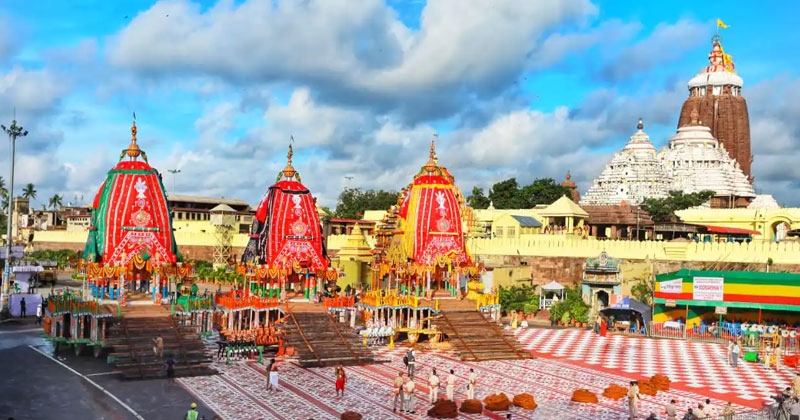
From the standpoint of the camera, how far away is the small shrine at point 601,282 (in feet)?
128

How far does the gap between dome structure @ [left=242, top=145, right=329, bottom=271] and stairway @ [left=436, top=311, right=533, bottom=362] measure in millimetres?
5315

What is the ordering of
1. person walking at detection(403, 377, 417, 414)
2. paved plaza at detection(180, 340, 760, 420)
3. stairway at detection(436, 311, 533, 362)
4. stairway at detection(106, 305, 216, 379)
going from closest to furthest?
person walking at detection(403, 377, 417, 414), paved plaza at detection(180, 340, 760, 420), stairway at detection(106, 305, 216, 379), stairway at detection(436, 311, 533, 362)

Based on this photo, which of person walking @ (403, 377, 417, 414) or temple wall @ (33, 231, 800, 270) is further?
temple wall @ (33, 231, 800, 270)

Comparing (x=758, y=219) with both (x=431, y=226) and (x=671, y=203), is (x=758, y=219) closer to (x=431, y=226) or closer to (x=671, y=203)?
(x=671, y=203)

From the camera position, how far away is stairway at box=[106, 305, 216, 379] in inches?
932

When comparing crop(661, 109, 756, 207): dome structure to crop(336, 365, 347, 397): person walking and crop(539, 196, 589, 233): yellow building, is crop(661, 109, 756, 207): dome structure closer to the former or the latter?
crop(539, 196, 589, 233): yellow building

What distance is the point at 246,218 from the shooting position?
273 ft

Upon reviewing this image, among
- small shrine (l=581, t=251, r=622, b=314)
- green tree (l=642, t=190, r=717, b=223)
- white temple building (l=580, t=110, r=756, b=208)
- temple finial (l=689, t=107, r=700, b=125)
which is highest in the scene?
temple finial (l=689, t=107, r=700, b=125)

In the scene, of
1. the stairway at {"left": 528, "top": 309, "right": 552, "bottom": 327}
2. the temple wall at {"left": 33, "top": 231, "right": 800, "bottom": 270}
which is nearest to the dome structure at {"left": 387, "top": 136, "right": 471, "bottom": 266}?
the stairway at {"left": 528, "top": 309, "right": 552, "bottom": 327}

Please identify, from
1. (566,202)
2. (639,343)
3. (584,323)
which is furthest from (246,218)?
(639,343)

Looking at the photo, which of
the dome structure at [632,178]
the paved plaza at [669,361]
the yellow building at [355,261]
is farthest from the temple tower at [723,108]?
the paved plaza at [669,361]

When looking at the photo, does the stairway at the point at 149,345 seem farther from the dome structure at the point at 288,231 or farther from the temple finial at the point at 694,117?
the temple finial at the point at 694,117

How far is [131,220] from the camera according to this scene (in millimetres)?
28109

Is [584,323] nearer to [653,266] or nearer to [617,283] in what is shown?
[617,283]
